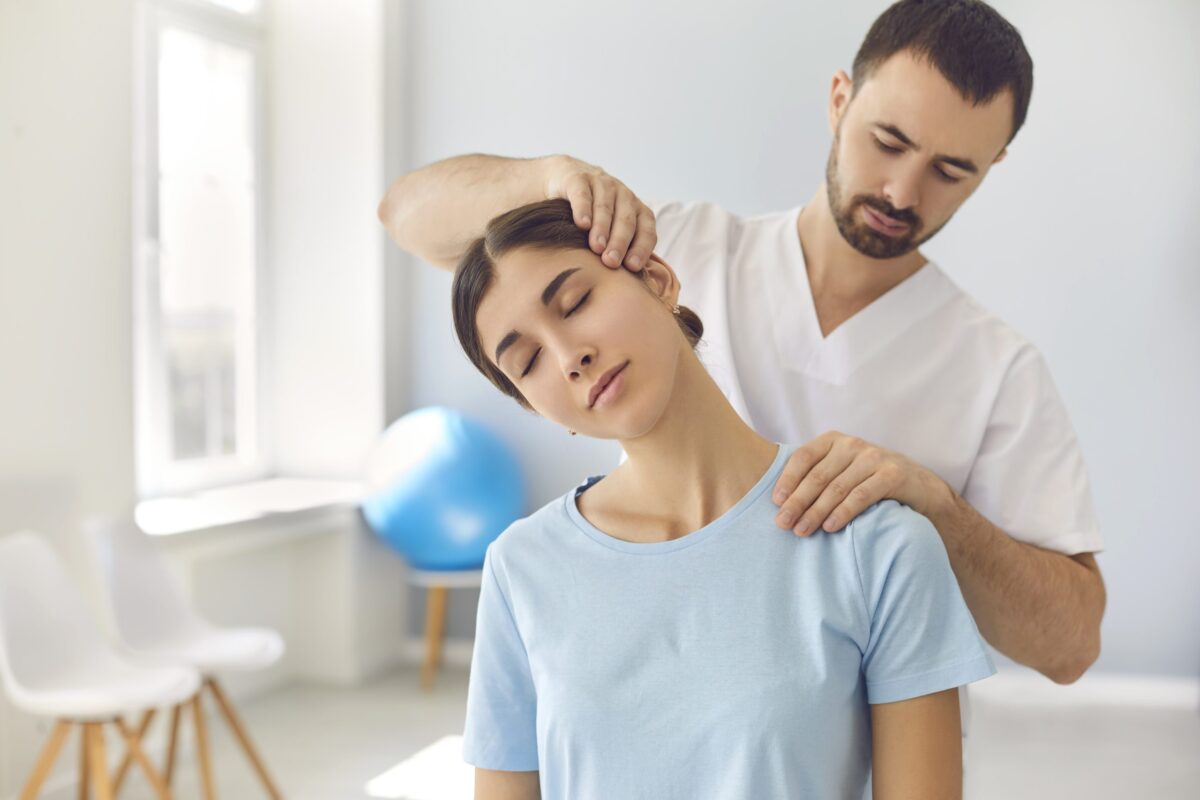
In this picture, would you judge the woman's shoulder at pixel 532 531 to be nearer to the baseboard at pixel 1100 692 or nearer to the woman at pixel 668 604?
the woman at pixel 668 604

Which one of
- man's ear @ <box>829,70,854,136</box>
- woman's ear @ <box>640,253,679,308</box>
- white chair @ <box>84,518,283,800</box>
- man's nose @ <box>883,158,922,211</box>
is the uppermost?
man's ear @ <box>829,70,854,136</box>

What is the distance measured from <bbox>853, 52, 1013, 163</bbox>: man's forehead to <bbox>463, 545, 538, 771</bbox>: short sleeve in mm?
701

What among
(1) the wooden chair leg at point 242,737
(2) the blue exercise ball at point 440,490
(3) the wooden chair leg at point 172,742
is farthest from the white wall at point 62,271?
(2) the blue exercise ball at point 440,490

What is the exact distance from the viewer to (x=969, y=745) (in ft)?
11.9

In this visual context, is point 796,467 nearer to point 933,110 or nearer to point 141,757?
point 933,110

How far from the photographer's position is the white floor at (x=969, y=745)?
11.6ft

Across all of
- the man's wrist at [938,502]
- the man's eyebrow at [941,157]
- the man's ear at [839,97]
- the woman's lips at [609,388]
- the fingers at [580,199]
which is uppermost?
the man's ear at [839,97]

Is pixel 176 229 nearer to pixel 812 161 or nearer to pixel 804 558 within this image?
pixel 812 161

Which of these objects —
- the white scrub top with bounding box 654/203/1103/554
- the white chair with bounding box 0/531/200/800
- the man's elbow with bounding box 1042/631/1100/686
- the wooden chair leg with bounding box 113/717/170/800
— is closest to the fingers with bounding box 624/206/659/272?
the white scrub top with bounding box 654/203/1103/554

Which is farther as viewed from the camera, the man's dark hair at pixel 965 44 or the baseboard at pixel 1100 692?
the baseboard at pixel 1100 692

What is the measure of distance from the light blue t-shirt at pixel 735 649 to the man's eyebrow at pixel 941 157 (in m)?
0.49

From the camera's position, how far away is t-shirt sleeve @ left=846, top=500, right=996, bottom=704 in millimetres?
1030

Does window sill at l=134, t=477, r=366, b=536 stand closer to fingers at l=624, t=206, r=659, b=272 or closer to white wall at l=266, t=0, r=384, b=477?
white wall at l=266, t=0, r=384, b=477

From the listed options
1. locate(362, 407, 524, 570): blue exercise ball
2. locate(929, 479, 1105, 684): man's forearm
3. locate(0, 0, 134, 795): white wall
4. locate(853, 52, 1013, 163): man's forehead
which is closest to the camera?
locate(929, 479, 1105, 684): man's forearm
